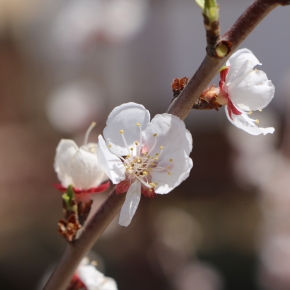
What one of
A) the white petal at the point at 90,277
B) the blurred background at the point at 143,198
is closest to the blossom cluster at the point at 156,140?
the white petal at the point at 90,277

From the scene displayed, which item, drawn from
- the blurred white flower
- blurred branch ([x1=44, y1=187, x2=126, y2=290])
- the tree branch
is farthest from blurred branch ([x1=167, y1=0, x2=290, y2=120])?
the blurred white flower

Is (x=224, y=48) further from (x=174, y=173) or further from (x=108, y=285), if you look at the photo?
(x=108, y=285)

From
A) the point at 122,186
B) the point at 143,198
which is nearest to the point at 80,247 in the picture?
the point at 122,186

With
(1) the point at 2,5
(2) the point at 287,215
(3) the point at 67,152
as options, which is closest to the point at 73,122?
(2) the point at 287,215

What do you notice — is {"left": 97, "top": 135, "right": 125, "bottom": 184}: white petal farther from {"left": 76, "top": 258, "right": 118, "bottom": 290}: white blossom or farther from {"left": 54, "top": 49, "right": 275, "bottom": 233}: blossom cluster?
{"left": 76, "top": 258, "right": 118, "bottom": 290}: white blossom

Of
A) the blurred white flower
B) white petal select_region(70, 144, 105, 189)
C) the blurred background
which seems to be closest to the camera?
white petal select_region(70, 144, 105, 189)

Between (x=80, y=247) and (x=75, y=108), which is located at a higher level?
(x=80, y=247)

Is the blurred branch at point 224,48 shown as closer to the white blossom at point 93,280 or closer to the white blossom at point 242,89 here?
the white blossom at point 242,89
